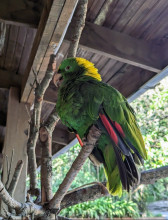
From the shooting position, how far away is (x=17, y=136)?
6.49 feet

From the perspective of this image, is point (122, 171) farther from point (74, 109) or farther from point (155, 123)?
point (155, 123)

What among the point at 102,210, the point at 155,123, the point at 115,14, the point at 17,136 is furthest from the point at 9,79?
the point at 102,210

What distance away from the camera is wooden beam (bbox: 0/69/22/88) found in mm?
2202

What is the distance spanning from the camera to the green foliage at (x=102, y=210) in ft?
27.5

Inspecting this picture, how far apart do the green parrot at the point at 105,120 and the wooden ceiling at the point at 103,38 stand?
0.26 meters

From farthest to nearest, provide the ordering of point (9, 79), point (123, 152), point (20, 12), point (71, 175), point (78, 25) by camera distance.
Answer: point (9, 79) → point (20, 12) → point (78, 25) → point (123, 152) → point (71, 175)

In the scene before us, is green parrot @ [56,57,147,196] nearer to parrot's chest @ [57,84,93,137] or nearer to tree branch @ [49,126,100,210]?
parrot's chest @ [57,84,93,137]

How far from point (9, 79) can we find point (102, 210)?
7592 mm

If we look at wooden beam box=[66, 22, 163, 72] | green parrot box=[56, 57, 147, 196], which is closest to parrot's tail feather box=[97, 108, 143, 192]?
green parrot box=[56, 57, 147, 196]

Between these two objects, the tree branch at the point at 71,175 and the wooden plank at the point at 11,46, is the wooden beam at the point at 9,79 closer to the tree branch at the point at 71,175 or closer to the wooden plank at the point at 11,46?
the wooden plank at the point at 11,46

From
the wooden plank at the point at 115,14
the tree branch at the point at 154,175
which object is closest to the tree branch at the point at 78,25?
the wooden plank at the point at 115,14

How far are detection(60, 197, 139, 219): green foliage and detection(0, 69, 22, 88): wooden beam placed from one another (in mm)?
6977

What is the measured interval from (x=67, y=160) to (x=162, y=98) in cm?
581

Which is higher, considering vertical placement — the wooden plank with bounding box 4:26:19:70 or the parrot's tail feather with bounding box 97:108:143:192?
the wooden plank with bounding box 4:26:19:70
